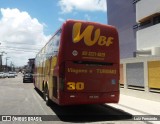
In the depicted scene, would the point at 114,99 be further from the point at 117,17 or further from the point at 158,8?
the point at 117,17

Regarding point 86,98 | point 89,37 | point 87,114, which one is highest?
point 89,37

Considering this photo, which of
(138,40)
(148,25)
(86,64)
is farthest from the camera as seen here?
(138,40)

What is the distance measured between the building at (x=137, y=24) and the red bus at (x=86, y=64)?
11.7 metres

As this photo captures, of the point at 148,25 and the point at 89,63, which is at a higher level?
the point at 148,25

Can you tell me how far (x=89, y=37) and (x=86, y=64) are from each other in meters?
1.07

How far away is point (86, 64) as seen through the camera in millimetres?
→ 12602

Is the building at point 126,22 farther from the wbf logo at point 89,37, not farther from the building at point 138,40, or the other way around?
the wbf logo at point 89,37

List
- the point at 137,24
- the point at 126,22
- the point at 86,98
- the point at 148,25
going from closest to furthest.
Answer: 1. the point at 86,98
2. the point at 148,25
3. the point at 137,24
4. the point at 126,22

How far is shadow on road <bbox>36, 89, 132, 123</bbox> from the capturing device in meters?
12.0

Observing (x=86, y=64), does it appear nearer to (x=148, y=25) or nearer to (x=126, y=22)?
(x=148, y=25)

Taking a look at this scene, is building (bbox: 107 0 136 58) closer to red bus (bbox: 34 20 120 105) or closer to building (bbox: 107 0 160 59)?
building (bbox: 107 0 160 59)

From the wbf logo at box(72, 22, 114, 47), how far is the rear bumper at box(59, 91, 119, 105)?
1992 millimetres

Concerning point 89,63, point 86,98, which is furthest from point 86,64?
point 86,98

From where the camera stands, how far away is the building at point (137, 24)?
84.1 ft
